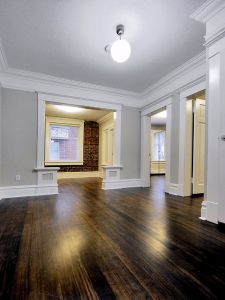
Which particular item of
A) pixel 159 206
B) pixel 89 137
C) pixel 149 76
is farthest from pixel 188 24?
pixel 89 137

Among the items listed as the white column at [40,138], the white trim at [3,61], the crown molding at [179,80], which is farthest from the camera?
the white column at [40,138]

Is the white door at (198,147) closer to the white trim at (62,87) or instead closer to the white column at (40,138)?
the white trim at (62,87)

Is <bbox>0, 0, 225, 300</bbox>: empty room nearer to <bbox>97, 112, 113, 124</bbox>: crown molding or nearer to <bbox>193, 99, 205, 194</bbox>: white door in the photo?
<bbox>193, 99, 205, 194</bbox>: white door

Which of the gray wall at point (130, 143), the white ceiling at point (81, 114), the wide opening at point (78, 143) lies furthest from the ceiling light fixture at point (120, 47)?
the wide opening at point (78, 143)

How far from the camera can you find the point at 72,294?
1.04 metres

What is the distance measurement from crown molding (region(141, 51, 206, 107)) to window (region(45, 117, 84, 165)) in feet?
13.7

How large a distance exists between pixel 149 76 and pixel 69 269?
403 centimetres

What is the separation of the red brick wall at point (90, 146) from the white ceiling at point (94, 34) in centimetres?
445

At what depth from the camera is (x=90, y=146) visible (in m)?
8.44

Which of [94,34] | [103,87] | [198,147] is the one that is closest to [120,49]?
[94,34]

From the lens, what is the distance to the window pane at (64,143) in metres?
7.84

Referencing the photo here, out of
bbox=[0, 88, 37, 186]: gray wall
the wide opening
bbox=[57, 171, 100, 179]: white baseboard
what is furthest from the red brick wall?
bbox=[0, 88, 37, 186]: gray wall

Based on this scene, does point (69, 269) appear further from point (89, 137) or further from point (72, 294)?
point (89, 137)

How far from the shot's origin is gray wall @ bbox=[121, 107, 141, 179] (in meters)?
5.12
